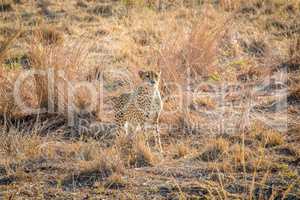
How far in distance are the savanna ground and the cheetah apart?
0.41 ft

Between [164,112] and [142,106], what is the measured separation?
70cm

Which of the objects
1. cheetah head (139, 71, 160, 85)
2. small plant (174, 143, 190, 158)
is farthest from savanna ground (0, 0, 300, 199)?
cheetah head (139, 71, 160, 85)

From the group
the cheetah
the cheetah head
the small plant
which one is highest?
the cheetah head

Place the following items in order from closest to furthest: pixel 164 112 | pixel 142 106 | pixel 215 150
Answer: pixel 215 150 → pixel 142 106 → pixel 164 112

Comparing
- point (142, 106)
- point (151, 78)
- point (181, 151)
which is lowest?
point (181, 151)

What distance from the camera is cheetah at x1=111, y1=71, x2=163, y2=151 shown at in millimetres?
5168

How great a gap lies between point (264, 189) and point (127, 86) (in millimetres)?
2522

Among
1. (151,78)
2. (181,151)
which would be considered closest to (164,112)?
(151,78)

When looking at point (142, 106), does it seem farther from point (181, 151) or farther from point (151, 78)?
point (181, 151)

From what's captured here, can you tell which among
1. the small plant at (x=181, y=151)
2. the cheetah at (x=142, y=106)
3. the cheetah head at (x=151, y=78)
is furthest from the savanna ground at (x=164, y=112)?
the cheetah head at (x=151, y=78)

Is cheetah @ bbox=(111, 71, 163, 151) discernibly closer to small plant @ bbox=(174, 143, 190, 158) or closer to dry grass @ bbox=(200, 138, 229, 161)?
small plant @ bbox=(174, 143, 190, 158)

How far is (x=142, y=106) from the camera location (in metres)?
5.18

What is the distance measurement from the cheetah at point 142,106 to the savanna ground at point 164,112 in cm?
12

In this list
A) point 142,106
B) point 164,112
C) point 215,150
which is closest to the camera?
point 215,150
